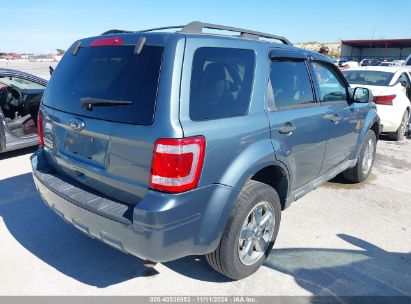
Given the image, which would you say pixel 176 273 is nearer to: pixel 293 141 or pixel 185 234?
pixel 185 234

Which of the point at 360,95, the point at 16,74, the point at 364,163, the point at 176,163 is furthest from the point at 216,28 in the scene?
the point at 16,74

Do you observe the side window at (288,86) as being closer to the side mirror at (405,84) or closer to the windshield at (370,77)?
the windshield at (370,77)

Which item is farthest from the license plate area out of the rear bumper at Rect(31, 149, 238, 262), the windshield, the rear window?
the windshield

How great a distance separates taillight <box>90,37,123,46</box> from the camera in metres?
2.69

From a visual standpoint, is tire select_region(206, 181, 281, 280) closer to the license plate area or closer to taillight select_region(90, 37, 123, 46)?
the license plate area

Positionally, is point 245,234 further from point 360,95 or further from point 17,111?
point 17,111

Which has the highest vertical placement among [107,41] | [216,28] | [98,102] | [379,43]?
[379,43]

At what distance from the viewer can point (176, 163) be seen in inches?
89.5

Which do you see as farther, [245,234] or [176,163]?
[245,234]

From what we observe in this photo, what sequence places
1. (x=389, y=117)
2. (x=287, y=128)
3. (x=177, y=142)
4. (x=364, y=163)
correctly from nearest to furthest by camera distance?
1. (x=177, y=142)
2. (x=287, y=128)
3. (x=364, y=163)
4. (x=389, y=117)

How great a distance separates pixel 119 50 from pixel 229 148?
1064 millimetres

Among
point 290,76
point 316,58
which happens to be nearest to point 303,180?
point 290,76

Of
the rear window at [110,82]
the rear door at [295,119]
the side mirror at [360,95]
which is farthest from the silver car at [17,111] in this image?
the side mirror at [360,95]

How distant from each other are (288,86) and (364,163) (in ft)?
8.37
